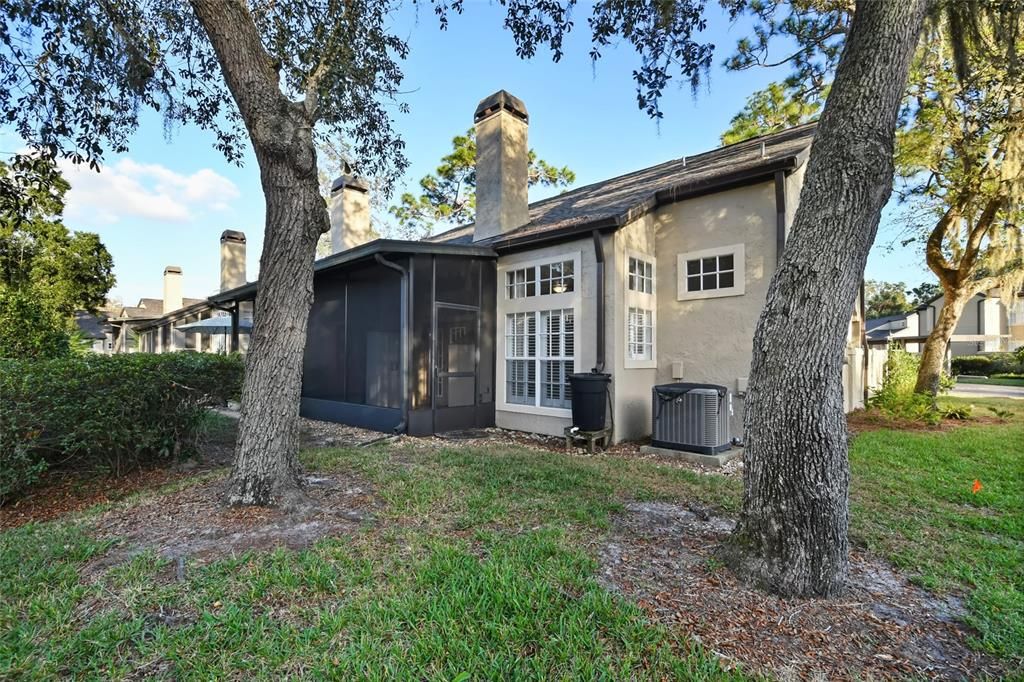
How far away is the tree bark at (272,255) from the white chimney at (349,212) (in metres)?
9.29

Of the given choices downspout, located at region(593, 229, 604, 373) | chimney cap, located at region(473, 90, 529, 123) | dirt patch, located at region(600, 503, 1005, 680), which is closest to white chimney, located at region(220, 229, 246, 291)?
chimney cap, located at region(473, 90, 529, 123)

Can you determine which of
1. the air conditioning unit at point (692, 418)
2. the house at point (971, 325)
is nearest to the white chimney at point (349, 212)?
the air conditioning unit at point (692, 418)

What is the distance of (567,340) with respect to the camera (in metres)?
7.55

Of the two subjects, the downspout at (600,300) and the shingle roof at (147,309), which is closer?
the downspout at (600,300)

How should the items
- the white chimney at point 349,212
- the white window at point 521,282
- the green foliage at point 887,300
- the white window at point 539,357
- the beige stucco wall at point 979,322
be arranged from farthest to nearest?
the green foliage at point 887,300, the beige stucco wall at point 979,322, the white chimney at point 349,212, the white window at point 521,282, the white window at point 539,357

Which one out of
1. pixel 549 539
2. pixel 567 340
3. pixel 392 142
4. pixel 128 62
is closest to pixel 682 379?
pixel 567 340

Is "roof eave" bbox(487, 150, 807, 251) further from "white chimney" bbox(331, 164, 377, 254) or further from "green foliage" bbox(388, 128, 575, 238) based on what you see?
"green foliage" bbox(388, 128, 575, 238)

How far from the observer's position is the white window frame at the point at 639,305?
283 inches

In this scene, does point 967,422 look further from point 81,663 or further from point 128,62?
point 128,62

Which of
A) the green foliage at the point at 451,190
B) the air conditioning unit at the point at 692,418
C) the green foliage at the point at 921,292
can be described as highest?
the green foliage at the point at 451,190

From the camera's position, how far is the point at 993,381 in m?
21.5

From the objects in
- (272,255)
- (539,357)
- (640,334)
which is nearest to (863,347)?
(640,334)

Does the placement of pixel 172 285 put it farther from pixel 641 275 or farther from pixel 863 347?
pixel 863 347

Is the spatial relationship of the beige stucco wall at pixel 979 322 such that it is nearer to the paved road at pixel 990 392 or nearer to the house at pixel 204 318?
the paved road at pixel 990 392
